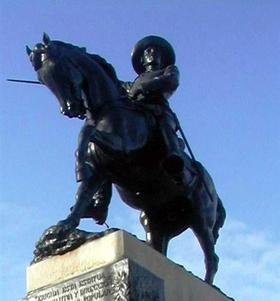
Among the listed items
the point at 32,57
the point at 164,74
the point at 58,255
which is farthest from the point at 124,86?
the point at 58,255

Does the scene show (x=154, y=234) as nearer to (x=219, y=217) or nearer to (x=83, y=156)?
(x=219, y=217)

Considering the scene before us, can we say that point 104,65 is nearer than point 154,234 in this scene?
Yes

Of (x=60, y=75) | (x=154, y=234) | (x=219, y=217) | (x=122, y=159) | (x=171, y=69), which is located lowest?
(x=154, y=234)

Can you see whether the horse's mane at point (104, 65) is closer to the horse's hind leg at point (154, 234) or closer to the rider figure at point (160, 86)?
the rider figure at point (160, 86)

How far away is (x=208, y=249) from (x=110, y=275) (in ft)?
7.83

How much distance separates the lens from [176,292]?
11758 millimetres

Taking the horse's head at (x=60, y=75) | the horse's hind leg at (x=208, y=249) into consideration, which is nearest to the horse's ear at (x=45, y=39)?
the horse's head at (x=60, y=75)

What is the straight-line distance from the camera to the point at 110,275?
11180 millimetres

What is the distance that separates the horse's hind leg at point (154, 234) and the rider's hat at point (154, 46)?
170cm

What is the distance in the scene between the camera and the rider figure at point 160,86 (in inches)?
497

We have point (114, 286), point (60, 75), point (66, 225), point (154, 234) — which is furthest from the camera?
point (154, 234)

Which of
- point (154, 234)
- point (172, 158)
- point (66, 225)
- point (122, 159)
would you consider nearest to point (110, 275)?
point (66, 225)

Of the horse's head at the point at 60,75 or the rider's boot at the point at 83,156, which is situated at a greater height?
the horse's head at the point at 60,75

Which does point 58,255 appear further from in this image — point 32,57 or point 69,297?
point 32,57
